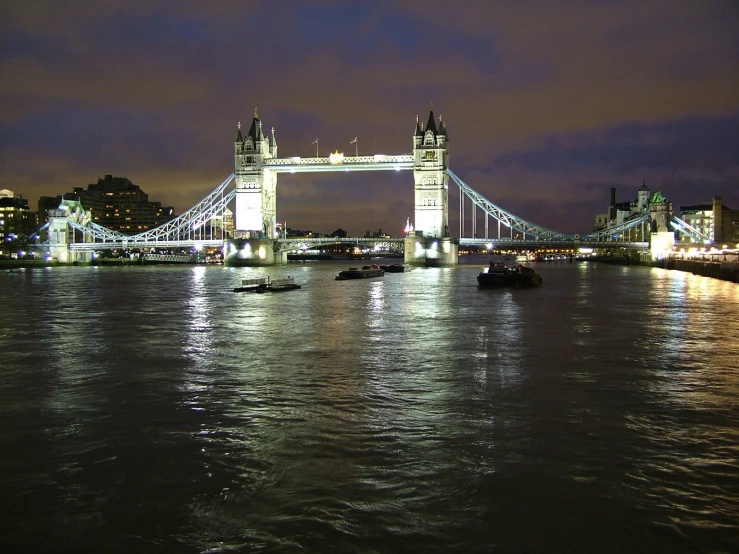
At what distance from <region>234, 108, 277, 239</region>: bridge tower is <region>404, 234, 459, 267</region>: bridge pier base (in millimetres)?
22038

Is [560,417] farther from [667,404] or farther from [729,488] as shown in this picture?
[729,488]

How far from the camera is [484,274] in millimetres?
46406

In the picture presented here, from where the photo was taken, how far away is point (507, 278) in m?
47.2

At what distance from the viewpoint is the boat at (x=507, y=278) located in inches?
1812

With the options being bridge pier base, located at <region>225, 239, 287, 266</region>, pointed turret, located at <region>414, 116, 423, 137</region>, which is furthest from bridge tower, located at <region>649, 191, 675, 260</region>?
bridge pier base, located at <region>225, 239, 287, 266</region>

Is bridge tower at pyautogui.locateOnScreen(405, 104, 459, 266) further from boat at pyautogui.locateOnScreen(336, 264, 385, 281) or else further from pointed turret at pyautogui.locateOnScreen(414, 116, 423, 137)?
boat at pyautogui.locateOnScreen(336, 264, 385, 281)

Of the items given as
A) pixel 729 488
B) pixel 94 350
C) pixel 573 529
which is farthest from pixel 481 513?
pixel 94 350

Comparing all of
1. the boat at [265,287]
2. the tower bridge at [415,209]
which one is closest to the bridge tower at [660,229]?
the tower bridge at [415,209]

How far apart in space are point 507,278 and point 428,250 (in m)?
49.2

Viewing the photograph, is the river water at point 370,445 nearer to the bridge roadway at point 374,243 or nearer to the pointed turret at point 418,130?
the bridge roadway at point 374,243

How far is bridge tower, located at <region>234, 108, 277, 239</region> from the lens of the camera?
101m

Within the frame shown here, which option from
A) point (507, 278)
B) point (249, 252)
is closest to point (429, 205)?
point (249, 252)

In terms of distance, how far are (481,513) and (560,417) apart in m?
3.59

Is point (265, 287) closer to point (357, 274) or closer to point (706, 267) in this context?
point (357, 274)
